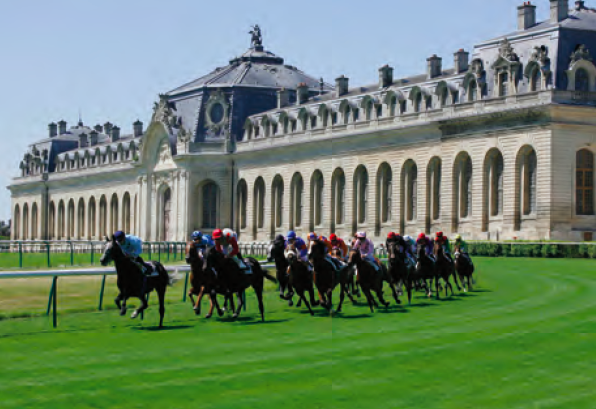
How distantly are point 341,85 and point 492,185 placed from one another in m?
24.2

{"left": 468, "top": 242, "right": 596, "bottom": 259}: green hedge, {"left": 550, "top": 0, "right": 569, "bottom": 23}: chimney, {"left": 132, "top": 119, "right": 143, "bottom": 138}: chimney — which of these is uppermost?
{"left": 550, "top": 0, "right": 569, "bottom": 23}: chimney

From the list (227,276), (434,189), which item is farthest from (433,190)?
(227,276)

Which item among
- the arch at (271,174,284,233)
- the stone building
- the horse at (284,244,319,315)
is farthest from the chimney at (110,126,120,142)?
the horse at (284,244,319,315)

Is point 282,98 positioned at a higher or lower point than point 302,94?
lower

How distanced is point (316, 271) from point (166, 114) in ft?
252

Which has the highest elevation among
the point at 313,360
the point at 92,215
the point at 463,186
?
the point at 463,186

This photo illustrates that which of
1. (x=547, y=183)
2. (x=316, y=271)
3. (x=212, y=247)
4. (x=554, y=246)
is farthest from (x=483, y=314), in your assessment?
(x=547, y=183)

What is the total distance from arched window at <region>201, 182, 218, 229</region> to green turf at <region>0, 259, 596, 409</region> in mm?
72812

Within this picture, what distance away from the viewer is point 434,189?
76.4 m

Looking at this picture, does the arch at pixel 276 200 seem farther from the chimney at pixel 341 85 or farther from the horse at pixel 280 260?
the horse at pixel 280 260

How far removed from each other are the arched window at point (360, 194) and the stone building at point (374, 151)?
11 cm

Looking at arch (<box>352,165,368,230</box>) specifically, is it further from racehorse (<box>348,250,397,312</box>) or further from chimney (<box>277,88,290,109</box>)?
racehorse (<box>348,250,397,312</box>)

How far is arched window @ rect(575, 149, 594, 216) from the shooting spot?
221 ft

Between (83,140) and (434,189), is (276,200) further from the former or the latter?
(83,140)
